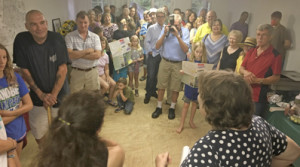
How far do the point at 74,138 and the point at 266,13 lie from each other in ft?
20.3

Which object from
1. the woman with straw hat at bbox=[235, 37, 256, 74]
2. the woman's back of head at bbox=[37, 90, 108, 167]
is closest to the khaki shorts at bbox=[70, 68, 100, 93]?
the woman with straw hat at bbox=[235, 37, 256, 74]

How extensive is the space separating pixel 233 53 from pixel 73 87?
239cm

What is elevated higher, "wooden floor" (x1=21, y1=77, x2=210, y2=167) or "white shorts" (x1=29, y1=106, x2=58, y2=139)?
"white shorts" (x1=29, y1=106, x2=58, y2=139)

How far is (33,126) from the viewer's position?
2496 mm

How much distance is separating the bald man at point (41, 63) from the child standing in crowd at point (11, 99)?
33 cm

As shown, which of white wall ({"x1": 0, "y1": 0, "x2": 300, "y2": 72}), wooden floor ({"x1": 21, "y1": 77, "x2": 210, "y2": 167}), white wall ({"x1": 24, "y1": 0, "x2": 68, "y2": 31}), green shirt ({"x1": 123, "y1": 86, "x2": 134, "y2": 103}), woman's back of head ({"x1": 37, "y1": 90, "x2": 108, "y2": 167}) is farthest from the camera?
white wall ({"x1": 24, "y1": 0, "x2": 68, "y2": 31})

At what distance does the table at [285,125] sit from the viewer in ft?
7.76

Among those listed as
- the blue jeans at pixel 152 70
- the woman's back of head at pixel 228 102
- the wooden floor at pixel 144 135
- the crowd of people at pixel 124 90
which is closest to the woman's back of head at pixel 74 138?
the crowd of people at pixel 124 90

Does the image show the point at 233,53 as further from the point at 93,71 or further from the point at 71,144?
the point at 71,144

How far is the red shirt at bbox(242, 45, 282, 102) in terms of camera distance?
2512mm

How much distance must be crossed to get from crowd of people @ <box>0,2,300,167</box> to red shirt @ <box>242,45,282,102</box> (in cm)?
1

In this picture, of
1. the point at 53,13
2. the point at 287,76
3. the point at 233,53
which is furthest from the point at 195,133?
the point at 53,13

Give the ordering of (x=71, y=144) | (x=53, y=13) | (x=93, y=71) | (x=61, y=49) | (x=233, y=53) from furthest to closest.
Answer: (x=53, y=13), (x=93, y=71), (x=233, y=53), (x=61, y=49), (x=71, y=144)

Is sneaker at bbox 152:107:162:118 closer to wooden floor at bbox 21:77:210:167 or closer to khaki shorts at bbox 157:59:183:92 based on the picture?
wooden floor at bbox 21:77:210:167
